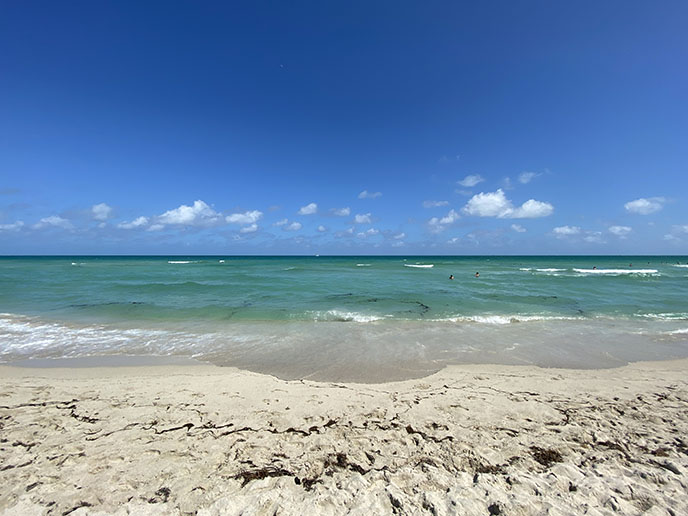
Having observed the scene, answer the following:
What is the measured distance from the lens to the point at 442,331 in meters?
10.1

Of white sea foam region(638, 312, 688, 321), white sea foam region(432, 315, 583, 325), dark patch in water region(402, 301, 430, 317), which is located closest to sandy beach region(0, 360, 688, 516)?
white sea foam region(432, 315, 583, 325)

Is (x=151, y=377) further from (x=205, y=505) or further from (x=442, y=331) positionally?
(x=442, y=331)

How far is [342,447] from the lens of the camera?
3754 millimetres

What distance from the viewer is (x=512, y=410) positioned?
15.6 ft

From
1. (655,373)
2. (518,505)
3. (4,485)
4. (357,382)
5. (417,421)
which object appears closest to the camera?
(518,505)

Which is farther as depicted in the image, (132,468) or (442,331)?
(442,331)

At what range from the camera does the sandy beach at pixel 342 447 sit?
9.43ft

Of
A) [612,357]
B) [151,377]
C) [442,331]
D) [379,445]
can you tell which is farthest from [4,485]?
[612,357]

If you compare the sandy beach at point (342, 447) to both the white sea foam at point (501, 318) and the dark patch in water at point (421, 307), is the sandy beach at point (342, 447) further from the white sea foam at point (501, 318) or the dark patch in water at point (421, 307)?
the dark patch in water at point (421, 307)

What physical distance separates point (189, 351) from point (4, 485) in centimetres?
518

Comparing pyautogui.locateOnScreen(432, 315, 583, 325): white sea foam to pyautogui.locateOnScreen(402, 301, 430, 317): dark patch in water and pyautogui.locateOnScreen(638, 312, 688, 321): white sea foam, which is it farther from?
pyautogui.locateOnScreen(638, 312, 688, 321): white sea foam

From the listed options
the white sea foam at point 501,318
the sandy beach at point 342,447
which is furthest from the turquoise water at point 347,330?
the sandy beach at point 342,447

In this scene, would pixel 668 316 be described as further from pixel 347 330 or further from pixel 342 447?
pixel 342 447

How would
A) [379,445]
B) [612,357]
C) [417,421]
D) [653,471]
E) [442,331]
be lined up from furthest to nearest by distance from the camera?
[442,331], [612,357], [417,421], [379,445], [653,471]
